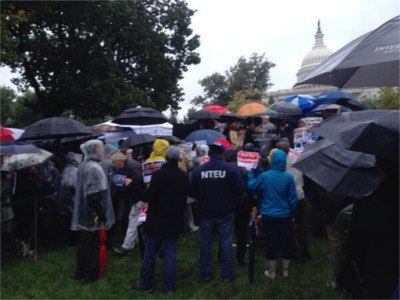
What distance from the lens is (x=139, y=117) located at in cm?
936

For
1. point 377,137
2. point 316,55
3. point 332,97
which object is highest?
point 316,55

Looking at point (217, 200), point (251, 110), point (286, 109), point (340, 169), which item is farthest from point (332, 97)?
point (340, 169)

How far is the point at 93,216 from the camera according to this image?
5.29m

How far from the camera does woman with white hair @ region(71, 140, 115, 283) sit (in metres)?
5.20

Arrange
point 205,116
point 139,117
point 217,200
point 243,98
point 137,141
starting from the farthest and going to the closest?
point 243,98, point 205,116, point 139,117, point 137,141, point 217,200

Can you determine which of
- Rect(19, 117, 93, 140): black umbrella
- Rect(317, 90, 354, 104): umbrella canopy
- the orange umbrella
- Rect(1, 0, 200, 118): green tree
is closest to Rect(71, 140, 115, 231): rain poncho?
Rect(19, 117, 93, 140): black umbrella

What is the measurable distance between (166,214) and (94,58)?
19157 mm

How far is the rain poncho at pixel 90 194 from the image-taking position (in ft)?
17.0

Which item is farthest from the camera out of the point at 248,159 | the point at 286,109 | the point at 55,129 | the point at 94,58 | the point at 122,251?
the point at 94,58

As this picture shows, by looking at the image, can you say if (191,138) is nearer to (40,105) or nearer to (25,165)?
(25,165)

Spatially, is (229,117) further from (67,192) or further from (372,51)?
(372,51)

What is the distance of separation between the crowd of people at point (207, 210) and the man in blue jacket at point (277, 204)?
0.01 metres

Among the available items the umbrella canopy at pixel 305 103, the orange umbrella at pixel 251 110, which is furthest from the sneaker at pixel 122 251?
the umbrella canopy at pixel 305 103

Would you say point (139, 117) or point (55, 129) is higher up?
point (139, 117)
